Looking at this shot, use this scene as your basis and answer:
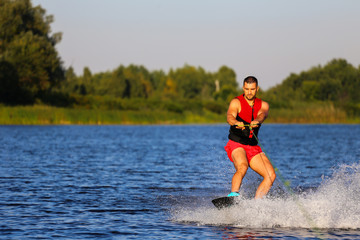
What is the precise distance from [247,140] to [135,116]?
5497cm

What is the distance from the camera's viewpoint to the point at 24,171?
752 inches

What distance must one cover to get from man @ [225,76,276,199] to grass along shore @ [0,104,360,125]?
46.2 meters

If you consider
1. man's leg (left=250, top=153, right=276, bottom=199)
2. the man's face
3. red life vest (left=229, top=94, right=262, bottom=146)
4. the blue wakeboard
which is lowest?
the blue wakeboard

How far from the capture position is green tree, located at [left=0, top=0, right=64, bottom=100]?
6378cm

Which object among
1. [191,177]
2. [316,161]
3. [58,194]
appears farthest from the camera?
[316,161]

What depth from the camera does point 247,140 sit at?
1031cm

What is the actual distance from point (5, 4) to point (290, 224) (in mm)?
60410

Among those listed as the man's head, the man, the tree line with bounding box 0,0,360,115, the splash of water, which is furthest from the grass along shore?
the man's head

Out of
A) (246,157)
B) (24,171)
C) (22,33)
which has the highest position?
(22,33)

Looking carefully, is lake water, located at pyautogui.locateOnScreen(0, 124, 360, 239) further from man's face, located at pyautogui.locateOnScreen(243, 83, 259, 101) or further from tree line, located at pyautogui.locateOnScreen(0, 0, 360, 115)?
tree line, located at pyautogui.locateOnScreen(0, 0, 360, 115)

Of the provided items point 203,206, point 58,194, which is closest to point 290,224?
point 203,206

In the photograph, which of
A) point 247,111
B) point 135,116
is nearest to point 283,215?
point 247,111

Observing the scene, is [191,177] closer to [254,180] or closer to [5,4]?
[254,180]

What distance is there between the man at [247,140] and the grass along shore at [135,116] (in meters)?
46.2
